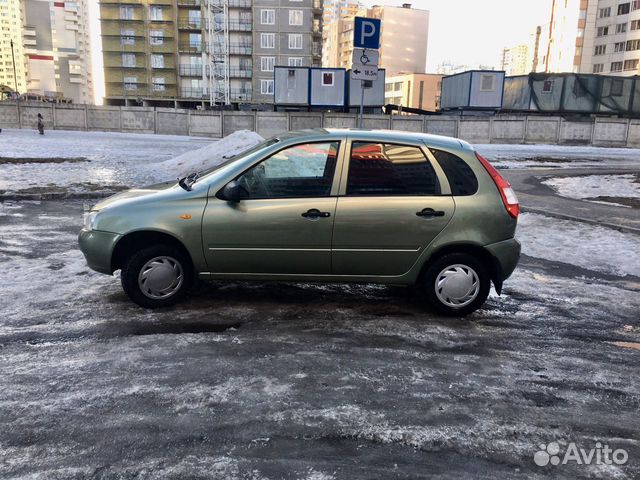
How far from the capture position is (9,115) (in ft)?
123

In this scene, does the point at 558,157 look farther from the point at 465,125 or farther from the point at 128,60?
the point at 128,60

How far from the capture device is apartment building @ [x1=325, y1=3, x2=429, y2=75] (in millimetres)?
116562

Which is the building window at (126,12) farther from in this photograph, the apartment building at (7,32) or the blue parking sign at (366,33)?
the apartment building at (7,32)

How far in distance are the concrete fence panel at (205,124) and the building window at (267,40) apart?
32424 millimetres

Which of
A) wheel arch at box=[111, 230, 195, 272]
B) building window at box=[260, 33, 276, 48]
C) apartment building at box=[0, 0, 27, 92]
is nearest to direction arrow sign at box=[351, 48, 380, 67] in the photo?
wheel arch at box=[111, 230, 195, 272]

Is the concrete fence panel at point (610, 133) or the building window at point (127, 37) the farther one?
the building window at point (127, 37)

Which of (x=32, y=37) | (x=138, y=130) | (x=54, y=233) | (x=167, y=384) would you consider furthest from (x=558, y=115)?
(x=32, y=37)

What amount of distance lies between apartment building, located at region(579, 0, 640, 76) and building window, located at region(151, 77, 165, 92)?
246ft

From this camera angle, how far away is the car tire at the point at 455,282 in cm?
496

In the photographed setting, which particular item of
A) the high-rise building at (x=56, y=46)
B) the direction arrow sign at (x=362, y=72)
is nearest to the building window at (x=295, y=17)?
the direction arrow sign at (x=362, y=72)

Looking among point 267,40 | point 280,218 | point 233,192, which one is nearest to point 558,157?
point 280,218

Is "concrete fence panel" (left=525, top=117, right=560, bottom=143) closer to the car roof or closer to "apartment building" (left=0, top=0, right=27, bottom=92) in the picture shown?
the car roof

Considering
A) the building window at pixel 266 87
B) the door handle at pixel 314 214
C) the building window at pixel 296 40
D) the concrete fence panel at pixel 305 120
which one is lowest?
the door handle at pixel 314 214

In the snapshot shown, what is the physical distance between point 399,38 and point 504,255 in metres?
125
